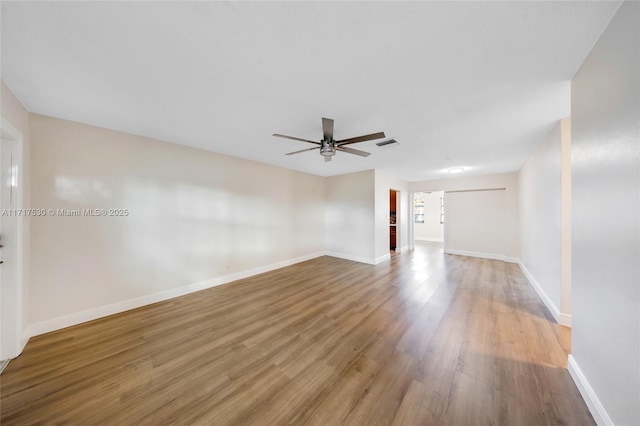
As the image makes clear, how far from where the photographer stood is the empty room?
1163mm

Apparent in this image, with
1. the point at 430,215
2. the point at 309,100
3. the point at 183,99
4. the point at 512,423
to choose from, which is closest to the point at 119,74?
the point at 183,99

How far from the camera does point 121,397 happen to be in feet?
4.88

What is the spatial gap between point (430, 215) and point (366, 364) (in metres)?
8.64

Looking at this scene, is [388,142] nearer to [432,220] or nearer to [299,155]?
[299,155]

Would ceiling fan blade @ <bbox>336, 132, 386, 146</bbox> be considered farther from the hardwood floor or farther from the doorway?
the doorway

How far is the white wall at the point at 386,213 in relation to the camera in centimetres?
516

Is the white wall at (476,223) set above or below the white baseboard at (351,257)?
above

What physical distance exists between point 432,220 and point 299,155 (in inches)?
299

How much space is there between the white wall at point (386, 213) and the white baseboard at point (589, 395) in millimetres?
3532

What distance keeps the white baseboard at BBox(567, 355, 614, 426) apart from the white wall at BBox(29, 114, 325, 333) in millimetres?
4447

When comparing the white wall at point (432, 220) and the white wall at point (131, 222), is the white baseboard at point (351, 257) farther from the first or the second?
the white wall at point (432, 220)

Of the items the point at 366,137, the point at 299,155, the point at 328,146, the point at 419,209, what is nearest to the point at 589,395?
the point at 366,137

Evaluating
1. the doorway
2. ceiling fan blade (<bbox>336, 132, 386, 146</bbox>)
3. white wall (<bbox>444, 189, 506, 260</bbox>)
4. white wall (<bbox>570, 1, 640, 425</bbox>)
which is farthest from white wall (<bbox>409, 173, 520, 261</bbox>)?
ceiling fan blade (<bbox>336, 132, 386, 146</bbox>)

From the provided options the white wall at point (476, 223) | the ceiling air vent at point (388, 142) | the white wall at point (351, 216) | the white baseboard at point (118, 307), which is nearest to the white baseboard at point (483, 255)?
the white wall at point (476, 223)
